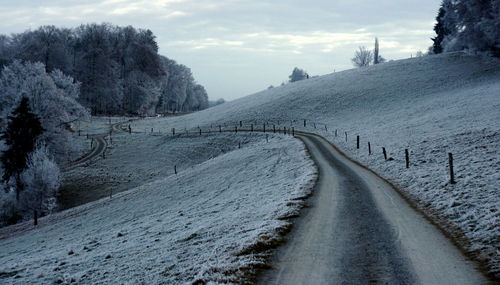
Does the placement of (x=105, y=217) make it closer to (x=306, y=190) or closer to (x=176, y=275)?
(x=306, y=190)

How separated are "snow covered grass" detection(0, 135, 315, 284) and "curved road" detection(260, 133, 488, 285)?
0.92m

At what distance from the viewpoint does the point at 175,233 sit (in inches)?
627

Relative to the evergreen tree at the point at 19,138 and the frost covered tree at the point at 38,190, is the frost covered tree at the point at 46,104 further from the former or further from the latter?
the frost covered tree at the point at 38,190

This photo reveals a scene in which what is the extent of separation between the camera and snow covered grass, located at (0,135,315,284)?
10.8m

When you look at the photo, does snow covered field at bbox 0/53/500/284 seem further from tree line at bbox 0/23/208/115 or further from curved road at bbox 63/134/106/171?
tree line at bbox 0/23/208/115

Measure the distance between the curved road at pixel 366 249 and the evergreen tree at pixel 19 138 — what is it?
38.2 metres

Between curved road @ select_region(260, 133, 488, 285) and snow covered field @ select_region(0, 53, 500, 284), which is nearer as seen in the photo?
curved road @ select_region(260, 133, 488, 285)

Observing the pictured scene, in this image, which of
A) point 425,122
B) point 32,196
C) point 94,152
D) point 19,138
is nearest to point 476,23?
point 425,122

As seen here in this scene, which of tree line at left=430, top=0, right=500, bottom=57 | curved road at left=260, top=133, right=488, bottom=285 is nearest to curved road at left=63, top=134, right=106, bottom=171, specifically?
curved road at left=260, top=133, right=488, bottom=285

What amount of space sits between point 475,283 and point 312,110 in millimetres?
59928

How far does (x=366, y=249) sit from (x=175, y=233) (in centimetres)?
857

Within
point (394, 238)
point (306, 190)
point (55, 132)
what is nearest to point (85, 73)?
point (55, 132)

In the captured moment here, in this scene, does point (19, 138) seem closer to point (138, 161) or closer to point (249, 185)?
point (138, 161)

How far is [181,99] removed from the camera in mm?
137500
